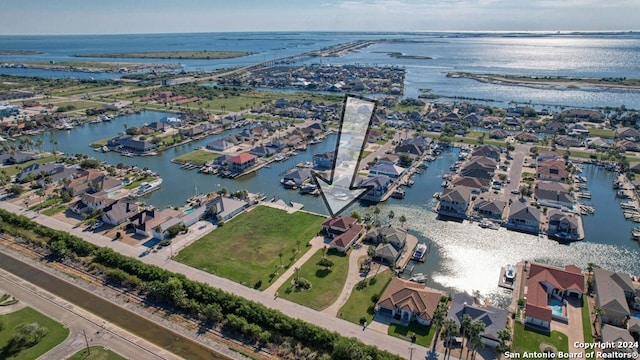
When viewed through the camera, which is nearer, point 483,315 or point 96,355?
point 96,355

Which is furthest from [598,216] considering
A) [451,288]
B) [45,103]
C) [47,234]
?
[45,103]

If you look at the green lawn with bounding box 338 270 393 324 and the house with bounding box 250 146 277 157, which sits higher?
the house with bounding box 250 146 277 157

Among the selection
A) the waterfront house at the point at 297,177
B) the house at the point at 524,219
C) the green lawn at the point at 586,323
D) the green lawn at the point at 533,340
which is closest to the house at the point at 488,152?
the house at the point at 524,219

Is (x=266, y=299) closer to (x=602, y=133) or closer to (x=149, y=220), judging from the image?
(x=149, y=220)

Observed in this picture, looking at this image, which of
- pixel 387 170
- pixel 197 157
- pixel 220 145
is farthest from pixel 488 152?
pixel 197 157

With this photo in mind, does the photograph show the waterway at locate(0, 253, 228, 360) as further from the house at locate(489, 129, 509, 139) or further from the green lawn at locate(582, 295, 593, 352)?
the house at locate(489, 129, 509, 139)

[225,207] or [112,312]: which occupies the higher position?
[225,207]

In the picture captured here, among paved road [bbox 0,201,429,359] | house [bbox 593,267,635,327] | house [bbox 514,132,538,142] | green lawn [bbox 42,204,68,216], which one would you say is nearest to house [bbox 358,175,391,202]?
paved road [bbox 0,201,429,359]
